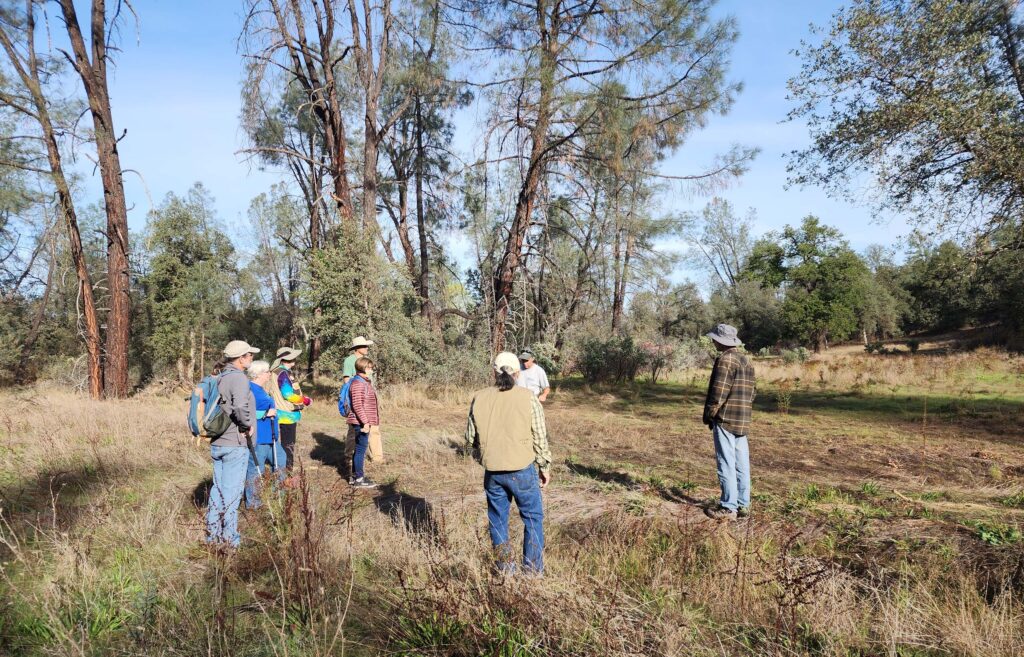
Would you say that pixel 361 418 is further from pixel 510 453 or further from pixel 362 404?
pixel 510 453

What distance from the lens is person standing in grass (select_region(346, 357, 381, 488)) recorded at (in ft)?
22.4

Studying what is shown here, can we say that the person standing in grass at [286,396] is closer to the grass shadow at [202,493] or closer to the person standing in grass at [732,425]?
the grass shadow at [202,493]

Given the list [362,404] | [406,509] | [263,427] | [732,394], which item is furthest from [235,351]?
[732,394]

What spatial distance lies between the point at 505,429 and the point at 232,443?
2.41 m

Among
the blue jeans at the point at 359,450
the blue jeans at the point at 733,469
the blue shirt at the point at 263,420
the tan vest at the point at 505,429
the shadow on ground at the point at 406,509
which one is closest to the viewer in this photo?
the tan vest at the point at 505,429

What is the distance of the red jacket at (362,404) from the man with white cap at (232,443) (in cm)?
213

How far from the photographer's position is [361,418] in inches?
268

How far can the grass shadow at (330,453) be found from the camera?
8.00 meters

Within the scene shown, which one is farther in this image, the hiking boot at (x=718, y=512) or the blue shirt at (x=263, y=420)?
the blue shirt at (x=263, y=420)

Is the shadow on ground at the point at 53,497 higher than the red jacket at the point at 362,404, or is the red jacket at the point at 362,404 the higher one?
the red jacket at the point at 362,404

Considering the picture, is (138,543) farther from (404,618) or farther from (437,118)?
(437,118)

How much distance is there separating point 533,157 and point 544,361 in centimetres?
687

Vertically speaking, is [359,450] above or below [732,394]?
below

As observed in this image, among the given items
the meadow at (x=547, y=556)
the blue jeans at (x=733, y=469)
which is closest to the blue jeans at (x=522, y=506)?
the meadow at (x=547, y=556)
